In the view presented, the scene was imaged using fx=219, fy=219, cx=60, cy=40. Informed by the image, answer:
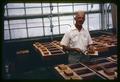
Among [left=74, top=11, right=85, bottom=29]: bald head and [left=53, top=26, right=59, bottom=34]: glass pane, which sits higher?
[left=74, top=11, right=85, bottom=29]: bald head

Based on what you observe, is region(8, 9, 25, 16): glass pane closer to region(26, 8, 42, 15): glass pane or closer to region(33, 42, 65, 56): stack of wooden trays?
region(26, 8, 42, 15): glass pane

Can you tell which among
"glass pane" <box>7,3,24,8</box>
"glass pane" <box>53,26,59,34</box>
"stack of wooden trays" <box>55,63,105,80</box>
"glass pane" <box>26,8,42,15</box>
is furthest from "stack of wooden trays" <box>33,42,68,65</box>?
"glass pane" <box>7,3,24,8</box>

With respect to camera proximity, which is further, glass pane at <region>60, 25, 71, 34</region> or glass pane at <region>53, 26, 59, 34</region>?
glass pane at <region>53, 26, 59, 34</region>

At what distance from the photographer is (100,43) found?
2629 millimetres

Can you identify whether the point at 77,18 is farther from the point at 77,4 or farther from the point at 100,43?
the point at 100,43

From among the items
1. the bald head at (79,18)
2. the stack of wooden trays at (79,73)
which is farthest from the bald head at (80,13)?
the stack of wooden trays at (79,73)

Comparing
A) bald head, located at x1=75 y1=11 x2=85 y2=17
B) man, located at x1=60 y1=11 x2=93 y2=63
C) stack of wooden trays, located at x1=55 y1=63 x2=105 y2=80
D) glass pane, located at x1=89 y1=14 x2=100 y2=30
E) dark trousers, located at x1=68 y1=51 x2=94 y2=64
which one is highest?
bald head, located at x1=75 y1=11 x2=85 y2=17

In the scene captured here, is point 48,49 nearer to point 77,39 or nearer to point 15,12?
point 77,39

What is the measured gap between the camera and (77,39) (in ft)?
7.32

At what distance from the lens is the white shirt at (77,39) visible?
2.15 metres

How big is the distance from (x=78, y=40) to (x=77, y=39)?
2 cm

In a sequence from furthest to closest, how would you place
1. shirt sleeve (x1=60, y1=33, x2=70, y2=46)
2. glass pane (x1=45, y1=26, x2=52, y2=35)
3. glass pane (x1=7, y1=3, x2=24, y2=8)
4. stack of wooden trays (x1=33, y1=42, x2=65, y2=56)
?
stack of wooden trays (x1=33, y1=42, x2=65, y2=56), glass pane (x1=45, y1=26, x2=52, y2=35), shirt sleeve (x1=60, y1=33, x2=70, y2=46), glass pane (x1=7, y1=3, x2=24, y2=8)

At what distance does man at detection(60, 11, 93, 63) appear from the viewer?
216 centimetres

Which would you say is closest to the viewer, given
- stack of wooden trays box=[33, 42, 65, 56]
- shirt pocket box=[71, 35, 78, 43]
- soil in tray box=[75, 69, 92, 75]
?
soil in tray box=[75, 69, 92, 75]
